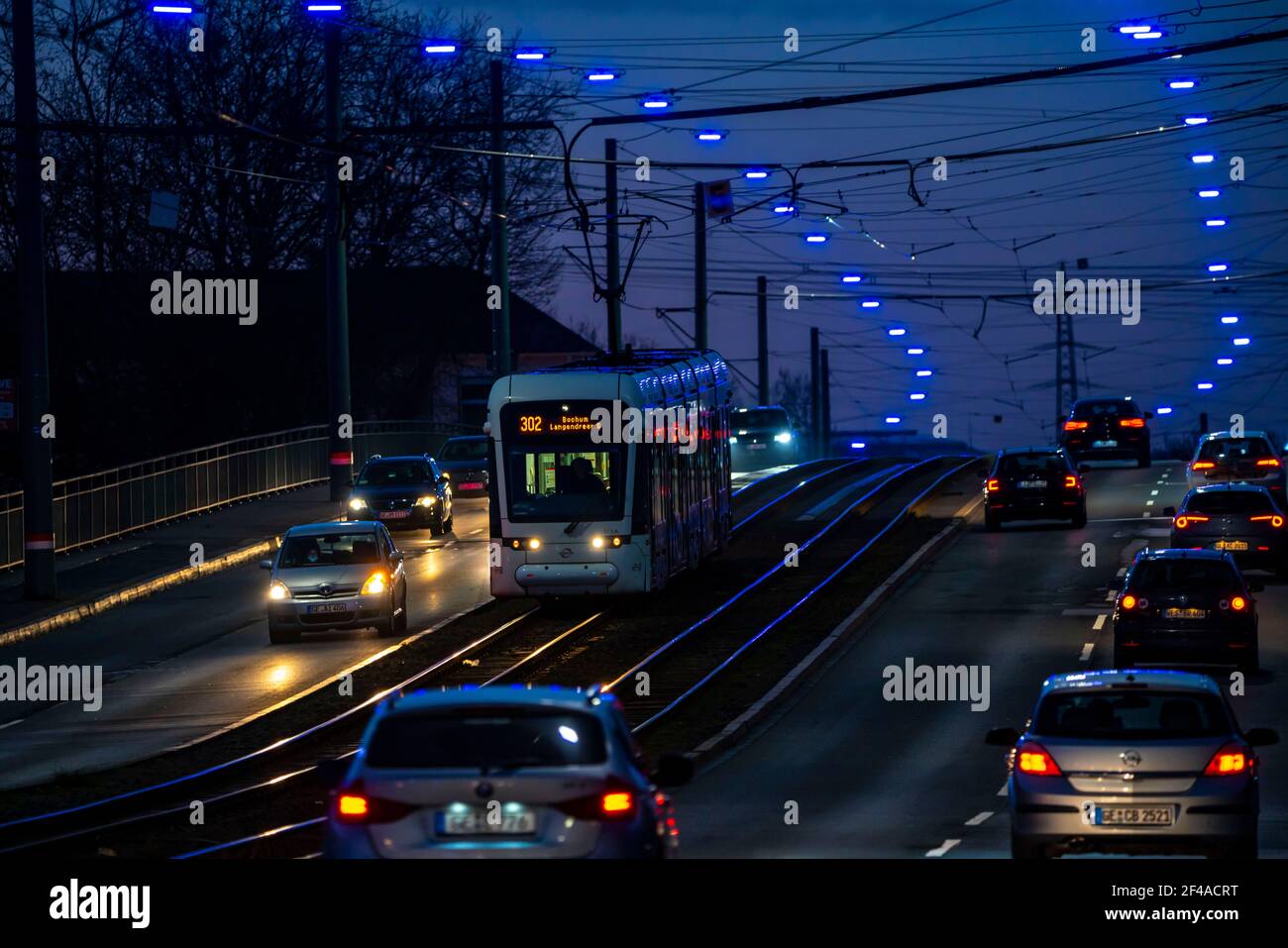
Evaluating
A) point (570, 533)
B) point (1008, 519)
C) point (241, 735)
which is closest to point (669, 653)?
point (570, 533)

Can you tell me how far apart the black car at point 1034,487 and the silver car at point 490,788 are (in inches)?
1304

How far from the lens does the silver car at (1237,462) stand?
46.4 metres

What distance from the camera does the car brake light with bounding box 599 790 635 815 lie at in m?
11.1

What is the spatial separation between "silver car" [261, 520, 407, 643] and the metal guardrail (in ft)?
36.4

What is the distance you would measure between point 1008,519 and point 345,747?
2329 centimetres

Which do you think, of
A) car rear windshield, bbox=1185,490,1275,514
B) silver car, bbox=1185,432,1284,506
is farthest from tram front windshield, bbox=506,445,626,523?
silver car, bbox=1185,432,1284,506

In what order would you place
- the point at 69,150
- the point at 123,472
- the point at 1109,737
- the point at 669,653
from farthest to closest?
1. the point at 69,150
2. the point at 123,472
3. the point at 669,653
4. the point at 1109,737

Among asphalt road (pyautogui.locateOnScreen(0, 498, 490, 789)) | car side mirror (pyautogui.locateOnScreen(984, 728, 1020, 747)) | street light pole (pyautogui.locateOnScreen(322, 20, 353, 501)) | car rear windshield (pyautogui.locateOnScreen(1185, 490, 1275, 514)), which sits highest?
street light pole (pyautogui.locateOnScreen(322, 20, 353, 501))

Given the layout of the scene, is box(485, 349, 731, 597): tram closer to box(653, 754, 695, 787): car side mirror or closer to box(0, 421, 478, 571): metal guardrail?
box(0, 421, 478, 571): metal guardrail

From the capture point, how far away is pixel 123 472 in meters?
56.1

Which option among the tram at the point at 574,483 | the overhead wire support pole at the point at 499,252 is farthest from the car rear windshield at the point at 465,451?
the tram at the point at 574,483

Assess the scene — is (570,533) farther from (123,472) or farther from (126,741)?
(123,472)

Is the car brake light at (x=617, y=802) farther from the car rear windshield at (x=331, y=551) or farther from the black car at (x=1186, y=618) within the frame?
the car rear windshield at (x=331, y=551)
